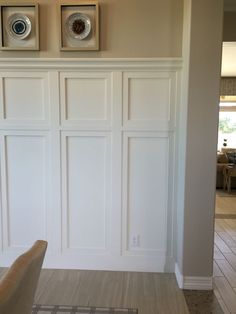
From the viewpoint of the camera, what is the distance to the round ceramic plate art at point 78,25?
2807 mm

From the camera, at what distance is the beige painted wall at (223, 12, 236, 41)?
10.3 feet

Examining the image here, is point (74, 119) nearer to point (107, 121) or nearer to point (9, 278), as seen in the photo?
point (107, 121)

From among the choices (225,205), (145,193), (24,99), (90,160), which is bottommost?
(225,205)

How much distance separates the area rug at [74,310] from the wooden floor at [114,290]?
6cm

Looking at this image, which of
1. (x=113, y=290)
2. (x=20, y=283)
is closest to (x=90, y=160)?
(x=113, y=290)

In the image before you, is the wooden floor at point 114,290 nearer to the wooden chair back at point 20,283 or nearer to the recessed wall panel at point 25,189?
the recessed wall panel at point 25,189

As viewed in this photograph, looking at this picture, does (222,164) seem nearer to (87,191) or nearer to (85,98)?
(87,191)

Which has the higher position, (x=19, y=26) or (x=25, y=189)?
(x=19, y=26)

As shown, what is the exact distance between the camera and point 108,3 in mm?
2811

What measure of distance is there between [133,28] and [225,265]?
243 centimetres

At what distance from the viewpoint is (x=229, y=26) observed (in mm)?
3162

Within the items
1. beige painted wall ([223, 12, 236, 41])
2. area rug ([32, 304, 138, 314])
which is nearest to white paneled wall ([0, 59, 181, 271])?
area rug ([32, 304, 138, 314])

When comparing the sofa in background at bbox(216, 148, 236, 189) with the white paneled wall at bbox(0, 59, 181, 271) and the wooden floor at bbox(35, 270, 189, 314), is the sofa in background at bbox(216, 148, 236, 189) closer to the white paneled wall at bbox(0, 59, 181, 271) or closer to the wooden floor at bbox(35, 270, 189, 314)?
the white paneled wall at bbox(0, 59, 181, 271)

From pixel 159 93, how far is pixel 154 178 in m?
0.78
